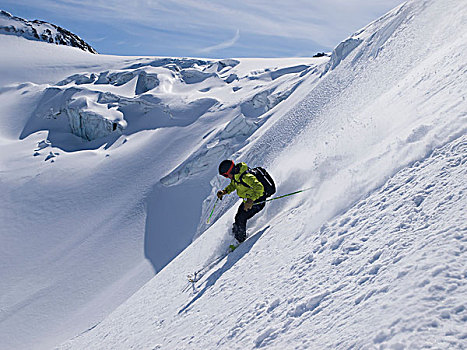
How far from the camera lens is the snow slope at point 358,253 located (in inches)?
101

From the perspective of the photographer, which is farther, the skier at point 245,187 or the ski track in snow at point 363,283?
the skier at point 245,187

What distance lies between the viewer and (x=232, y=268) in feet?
19.5

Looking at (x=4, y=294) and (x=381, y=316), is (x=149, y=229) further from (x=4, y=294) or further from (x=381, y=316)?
(x=381, y=316)

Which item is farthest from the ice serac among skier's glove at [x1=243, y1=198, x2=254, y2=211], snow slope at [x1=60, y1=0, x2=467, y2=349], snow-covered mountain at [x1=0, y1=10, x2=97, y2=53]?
snow-covered mountain at [x1=0, y1=10, x2=97, y2=53]

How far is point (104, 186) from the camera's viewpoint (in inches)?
787

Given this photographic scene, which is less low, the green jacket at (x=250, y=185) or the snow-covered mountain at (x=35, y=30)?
the snow-covered mountain at (x=35, y=30)

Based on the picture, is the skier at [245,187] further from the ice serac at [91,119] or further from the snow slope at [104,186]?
the ice serac at [91,119]

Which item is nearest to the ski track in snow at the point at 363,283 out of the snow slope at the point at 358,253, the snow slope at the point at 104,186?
the snow slope at the point at 358,253

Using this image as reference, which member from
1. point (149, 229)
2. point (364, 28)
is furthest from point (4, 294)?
point (364, 28)

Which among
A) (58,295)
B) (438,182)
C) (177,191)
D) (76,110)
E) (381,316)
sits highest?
(76,110)

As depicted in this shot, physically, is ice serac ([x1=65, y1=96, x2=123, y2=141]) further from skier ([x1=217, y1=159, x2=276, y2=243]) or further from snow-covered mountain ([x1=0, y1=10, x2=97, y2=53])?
snow-covered mountain ([x1=0, y1=10, x2=97, y2=53])

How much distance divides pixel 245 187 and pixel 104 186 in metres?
15.5

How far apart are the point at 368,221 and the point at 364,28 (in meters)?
14.8

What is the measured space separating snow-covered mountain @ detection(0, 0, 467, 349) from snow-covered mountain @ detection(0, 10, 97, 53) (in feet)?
220
